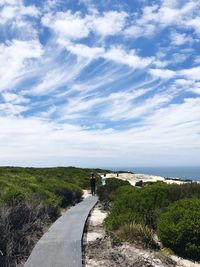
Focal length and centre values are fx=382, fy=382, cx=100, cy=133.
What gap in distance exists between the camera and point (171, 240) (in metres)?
10.1

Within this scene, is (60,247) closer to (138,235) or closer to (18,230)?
(18,230)

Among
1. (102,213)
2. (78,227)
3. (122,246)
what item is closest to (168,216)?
(122,246)

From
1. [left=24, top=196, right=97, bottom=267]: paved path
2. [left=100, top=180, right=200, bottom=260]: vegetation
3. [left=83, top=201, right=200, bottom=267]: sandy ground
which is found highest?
[left=100, top=180, right=200, bottom=260]: vegetation

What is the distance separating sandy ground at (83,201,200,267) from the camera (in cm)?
894

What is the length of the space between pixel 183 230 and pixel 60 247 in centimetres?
320

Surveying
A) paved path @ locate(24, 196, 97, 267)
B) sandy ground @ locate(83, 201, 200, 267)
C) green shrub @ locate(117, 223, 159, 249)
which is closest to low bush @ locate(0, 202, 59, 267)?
paved path @ locate(24, 196, 97, 267)

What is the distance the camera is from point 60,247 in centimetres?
944

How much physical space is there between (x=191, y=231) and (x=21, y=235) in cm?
449

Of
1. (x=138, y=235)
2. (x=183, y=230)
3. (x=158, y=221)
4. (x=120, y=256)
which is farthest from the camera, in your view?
(x=158, y=221)

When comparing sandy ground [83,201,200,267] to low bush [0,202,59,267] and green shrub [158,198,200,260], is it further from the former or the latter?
low bush [0,202,59,267]

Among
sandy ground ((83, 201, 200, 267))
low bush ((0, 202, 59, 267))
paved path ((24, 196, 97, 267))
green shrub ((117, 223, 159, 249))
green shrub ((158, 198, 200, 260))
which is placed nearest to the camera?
paved path ((24, 196, 97, 267))

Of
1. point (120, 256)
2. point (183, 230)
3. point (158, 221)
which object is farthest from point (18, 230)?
point (183, 230)

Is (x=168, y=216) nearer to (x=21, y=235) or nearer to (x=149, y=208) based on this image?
(x=149, y=208)

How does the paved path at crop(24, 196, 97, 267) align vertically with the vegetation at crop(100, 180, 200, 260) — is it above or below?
below
